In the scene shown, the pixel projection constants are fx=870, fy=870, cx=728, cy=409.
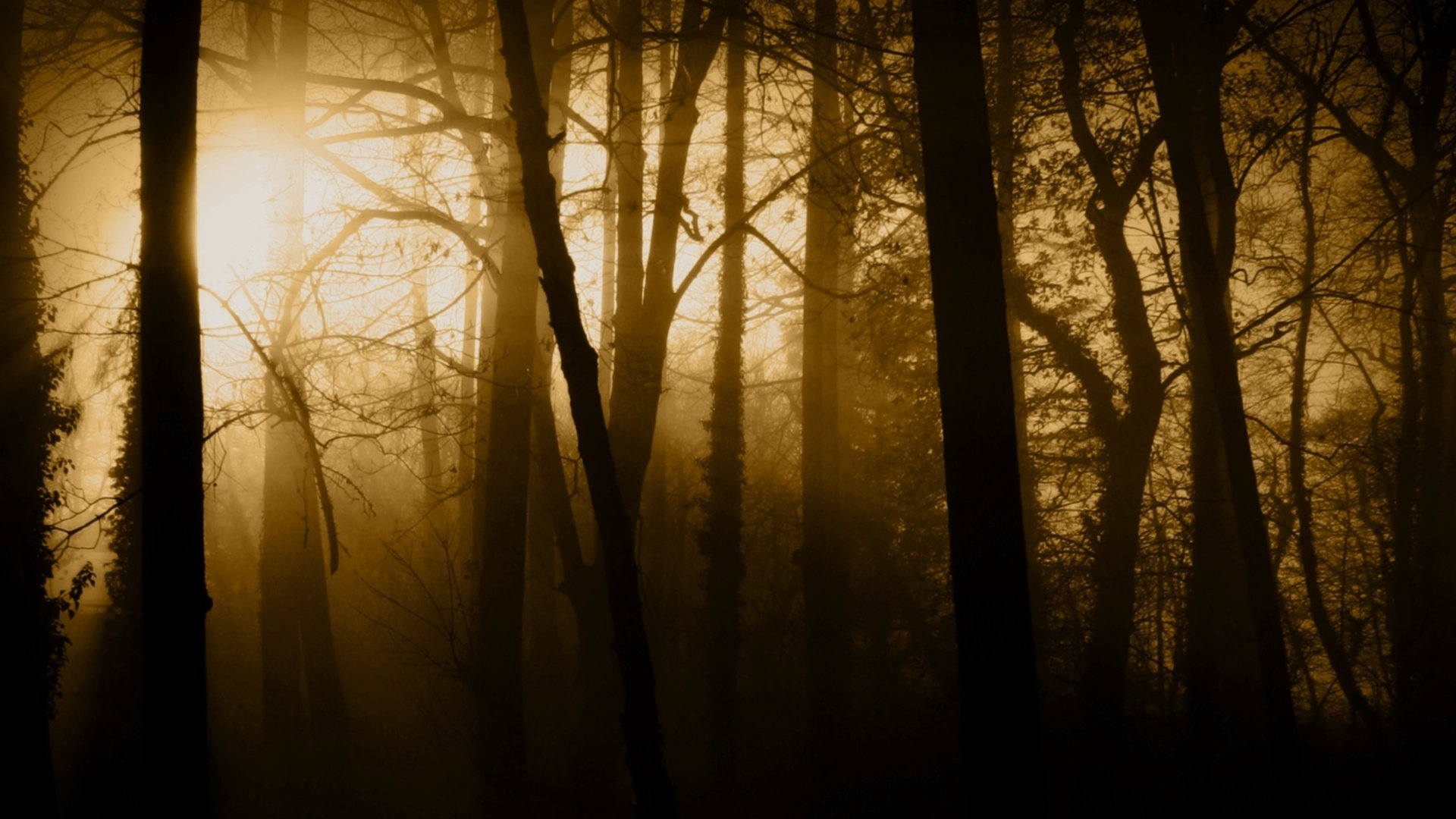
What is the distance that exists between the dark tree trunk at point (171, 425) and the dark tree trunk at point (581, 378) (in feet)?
7.42

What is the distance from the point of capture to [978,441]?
16.7 feet

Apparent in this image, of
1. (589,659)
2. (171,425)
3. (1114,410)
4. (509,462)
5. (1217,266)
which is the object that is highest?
(1217,266)

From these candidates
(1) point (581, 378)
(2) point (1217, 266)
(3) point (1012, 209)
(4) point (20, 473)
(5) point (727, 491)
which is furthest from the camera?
(5) point (727, 491)

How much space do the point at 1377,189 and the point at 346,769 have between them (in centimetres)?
2022

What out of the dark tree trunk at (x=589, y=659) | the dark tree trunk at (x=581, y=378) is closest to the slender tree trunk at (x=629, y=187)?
the dark tree trunk at (x=589, y=659)

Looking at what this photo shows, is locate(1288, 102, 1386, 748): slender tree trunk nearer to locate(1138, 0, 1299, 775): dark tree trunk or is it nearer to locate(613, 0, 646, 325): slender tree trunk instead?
locate(1138, 0, 1299, 775): dark tree trunk

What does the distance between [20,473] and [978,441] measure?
28.2 feet

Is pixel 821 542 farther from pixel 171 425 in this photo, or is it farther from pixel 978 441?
pixel 171 425

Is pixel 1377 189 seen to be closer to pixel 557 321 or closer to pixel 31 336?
pixel 557 321

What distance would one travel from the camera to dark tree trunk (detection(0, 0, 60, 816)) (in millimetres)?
6168

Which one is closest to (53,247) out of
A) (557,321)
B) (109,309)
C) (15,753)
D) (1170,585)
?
(109,309)

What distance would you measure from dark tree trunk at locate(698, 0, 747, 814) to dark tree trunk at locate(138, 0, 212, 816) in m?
8.11

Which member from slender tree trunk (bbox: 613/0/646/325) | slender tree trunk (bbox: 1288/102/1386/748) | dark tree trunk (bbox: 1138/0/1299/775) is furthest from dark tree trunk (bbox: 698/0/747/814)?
slender tree trunk (bbox: 1288/102/1386/748)

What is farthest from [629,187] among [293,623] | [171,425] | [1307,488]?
[1307,488]
